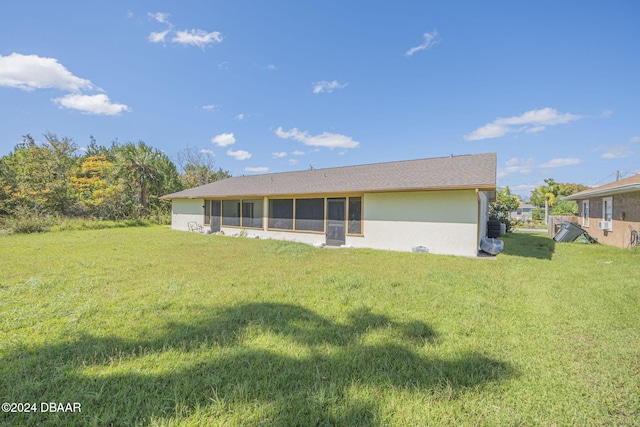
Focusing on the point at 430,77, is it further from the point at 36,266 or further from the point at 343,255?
the point at 36,266

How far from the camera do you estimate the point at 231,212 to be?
15.7 meters

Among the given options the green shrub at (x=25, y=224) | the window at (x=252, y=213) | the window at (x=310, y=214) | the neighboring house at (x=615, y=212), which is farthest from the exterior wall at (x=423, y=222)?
the green shrub at (x=25, y=224)

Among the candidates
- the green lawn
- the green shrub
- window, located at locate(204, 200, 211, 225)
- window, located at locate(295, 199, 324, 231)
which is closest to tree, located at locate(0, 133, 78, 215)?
the green shrub

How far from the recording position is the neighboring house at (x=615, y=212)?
9836 millimetres

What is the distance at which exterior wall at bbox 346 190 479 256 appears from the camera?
9.16 meters

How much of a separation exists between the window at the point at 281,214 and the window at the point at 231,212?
8.69 ft

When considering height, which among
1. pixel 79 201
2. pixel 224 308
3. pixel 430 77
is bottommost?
pixel 224 308

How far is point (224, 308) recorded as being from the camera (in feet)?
13.6

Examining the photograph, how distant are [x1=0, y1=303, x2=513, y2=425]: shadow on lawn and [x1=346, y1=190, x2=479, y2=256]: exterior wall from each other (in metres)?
6.81

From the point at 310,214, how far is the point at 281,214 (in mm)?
1837

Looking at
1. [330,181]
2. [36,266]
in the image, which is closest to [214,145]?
[330,181]

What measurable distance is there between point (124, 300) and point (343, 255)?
20.2 ft

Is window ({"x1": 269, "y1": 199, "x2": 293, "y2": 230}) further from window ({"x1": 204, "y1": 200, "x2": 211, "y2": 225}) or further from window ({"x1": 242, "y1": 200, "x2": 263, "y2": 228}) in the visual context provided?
window ({"x1": 204, "y1": 200, "x2": 211, "y2": 225})

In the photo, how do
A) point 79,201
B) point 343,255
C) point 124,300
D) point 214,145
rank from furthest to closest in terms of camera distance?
point 214,145 < point 79,201 < point 343,255 < point 124,300
